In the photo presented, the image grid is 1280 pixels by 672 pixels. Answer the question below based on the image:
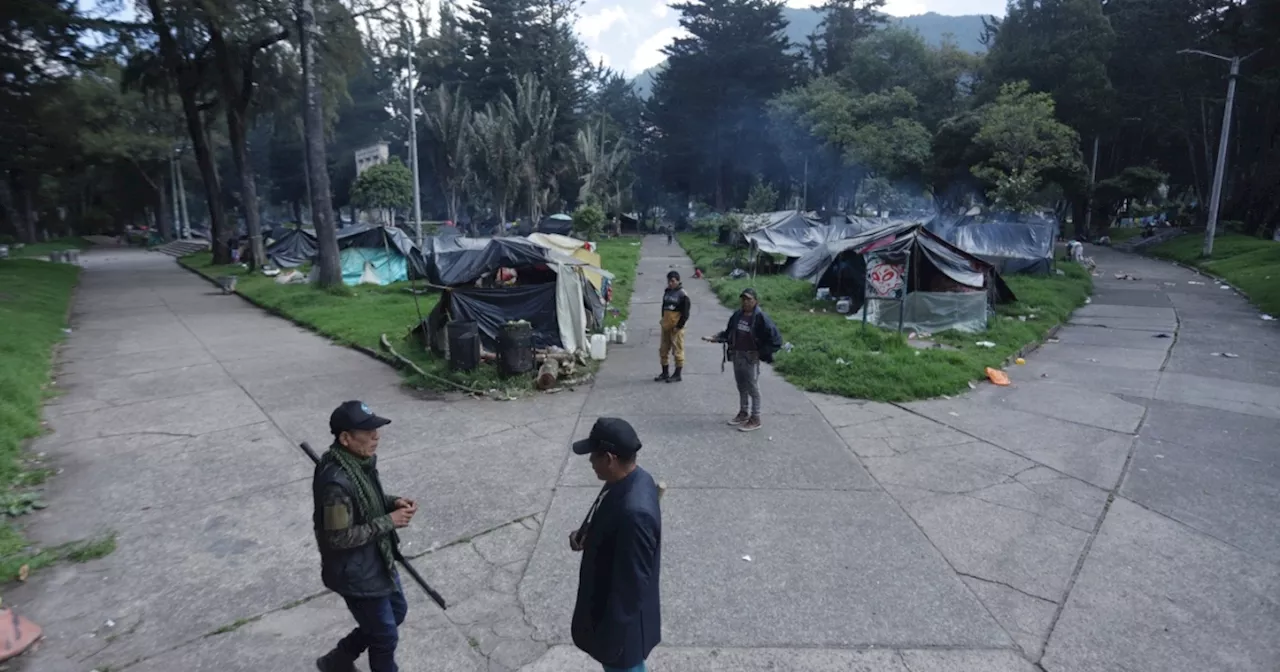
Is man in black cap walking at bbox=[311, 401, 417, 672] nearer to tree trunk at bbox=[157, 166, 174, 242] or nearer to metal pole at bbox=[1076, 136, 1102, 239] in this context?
metal pole at bbox=[1076, 136, 1102, 239]

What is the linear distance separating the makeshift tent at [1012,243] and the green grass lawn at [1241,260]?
5589 millimetres

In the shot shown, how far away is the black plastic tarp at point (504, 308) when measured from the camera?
39.4ft

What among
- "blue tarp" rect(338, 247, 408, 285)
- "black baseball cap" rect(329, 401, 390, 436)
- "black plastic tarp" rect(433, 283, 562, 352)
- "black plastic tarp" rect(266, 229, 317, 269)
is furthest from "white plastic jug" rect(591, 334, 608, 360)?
"black plastic tarp" rect(266, 229, 317, 269)

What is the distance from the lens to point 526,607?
4648mm

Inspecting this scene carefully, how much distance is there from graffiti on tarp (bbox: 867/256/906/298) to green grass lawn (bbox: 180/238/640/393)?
5894 mm

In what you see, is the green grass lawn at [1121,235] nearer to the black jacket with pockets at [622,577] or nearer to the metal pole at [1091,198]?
A: the metal pole at [1091,198]

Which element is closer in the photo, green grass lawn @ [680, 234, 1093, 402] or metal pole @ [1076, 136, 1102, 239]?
green grass lawn @ [680, 234, 1093, 402]

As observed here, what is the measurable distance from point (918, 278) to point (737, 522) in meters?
12.8

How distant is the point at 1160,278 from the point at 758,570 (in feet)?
91.6

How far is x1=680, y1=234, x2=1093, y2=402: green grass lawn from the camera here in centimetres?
1023

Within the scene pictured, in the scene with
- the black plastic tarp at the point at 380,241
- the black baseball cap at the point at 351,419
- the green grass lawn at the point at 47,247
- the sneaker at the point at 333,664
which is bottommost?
the sneaker at the point at 333,664

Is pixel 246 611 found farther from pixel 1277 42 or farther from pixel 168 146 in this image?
pixel 168 146

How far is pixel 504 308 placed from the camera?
1239cm

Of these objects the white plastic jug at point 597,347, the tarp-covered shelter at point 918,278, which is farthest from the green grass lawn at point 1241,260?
the white plastic jug at point 597,347
